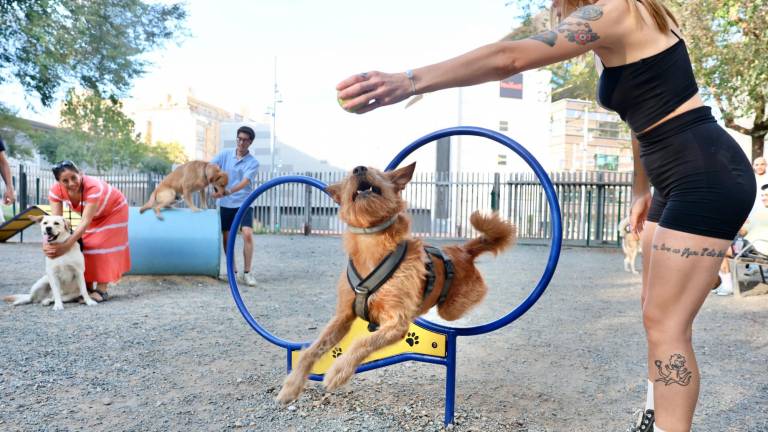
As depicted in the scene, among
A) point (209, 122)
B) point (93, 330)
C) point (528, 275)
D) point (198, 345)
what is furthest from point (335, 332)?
point (209, 122)

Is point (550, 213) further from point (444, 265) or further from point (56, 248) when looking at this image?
point (56, 248)

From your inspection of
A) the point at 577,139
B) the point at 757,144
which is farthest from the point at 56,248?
the point at 577,139

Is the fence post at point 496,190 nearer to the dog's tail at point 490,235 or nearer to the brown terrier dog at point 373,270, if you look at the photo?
the dog's tail at point 490,235

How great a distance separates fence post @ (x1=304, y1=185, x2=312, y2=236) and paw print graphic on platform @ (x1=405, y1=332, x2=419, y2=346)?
1549 cm

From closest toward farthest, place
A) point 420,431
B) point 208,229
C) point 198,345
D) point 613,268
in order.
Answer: point 420,431 → point 198,345 → point 208,229 → point 613,268

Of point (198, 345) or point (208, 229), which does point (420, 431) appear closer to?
A: point (198, 345)

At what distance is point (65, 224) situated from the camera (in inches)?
242

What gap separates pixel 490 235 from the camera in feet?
10.2

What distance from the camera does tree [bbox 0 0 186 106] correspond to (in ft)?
44.3

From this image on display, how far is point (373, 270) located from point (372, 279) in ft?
0.14

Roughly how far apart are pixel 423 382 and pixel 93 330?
347 centimetres

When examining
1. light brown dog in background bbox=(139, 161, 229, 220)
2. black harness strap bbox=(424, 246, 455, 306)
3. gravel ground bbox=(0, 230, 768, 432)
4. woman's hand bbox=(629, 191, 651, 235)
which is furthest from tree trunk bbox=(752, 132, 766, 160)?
black harness strap bbox=(424, 246, 455, 306)

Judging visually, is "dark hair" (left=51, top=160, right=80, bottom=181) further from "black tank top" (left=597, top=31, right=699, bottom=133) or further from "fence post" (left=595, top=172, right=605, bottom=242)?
"fence post" (left=595, top=172, right=605, bottom=242)

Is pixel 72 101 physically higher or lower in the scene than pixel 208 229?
higher
